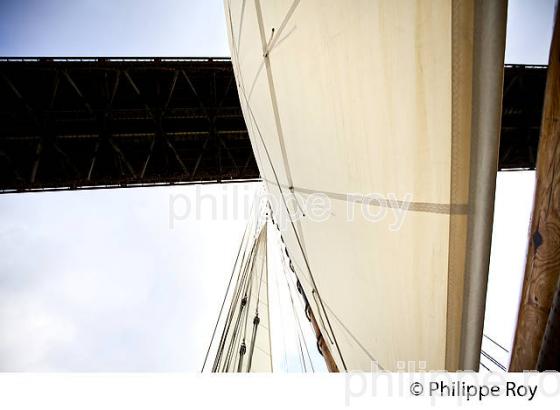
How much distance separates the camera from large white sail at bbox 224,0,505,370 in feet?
3.86

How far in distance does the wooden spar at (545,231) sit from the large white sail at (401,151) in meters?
0.22

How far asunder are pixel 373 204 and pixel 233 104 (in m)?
11.6

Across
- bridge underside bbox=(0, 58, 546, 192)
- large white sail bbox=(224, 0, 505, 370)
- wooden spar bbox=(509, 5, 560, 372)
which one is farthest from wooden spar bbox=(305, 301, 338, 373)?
bridge underside bbox=(0, 58, 546, 192)

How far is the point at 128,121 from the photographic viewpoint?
40.0 feet

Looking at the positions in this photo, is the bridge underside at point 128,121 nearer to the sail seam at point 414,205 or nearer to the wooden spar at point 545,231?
the sail seam at point 414,205

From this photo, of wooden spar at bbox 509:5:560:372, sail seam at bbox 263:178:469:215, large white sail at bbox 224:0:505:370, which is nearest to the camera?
wooden spar at bbox 509:5:560:372

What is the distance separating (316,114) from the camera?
7.06 ft

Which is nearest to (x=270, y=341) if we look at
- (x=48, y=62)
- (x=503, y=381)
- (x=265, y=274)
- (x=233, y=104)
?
(x=265, y=274)

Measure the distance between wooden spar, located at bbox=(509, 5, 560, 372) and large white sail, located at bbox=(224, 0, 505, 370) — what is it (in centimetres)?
22

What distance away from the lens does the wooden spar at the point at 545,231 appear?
894 mm

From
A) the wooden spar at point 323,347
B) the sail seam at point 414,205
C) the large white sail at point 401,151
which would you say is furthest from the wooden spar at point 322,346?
the sail seam at point 414,205

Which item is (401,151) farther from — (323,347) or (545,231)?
(323,347)

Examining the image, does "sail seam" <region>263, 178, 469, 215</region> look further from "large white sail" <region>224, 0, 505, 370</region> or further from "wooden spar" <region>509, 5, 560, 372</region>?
"wooden spar" <region>509, 5, 560, 372</region>

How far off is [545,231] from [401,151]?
69cm
